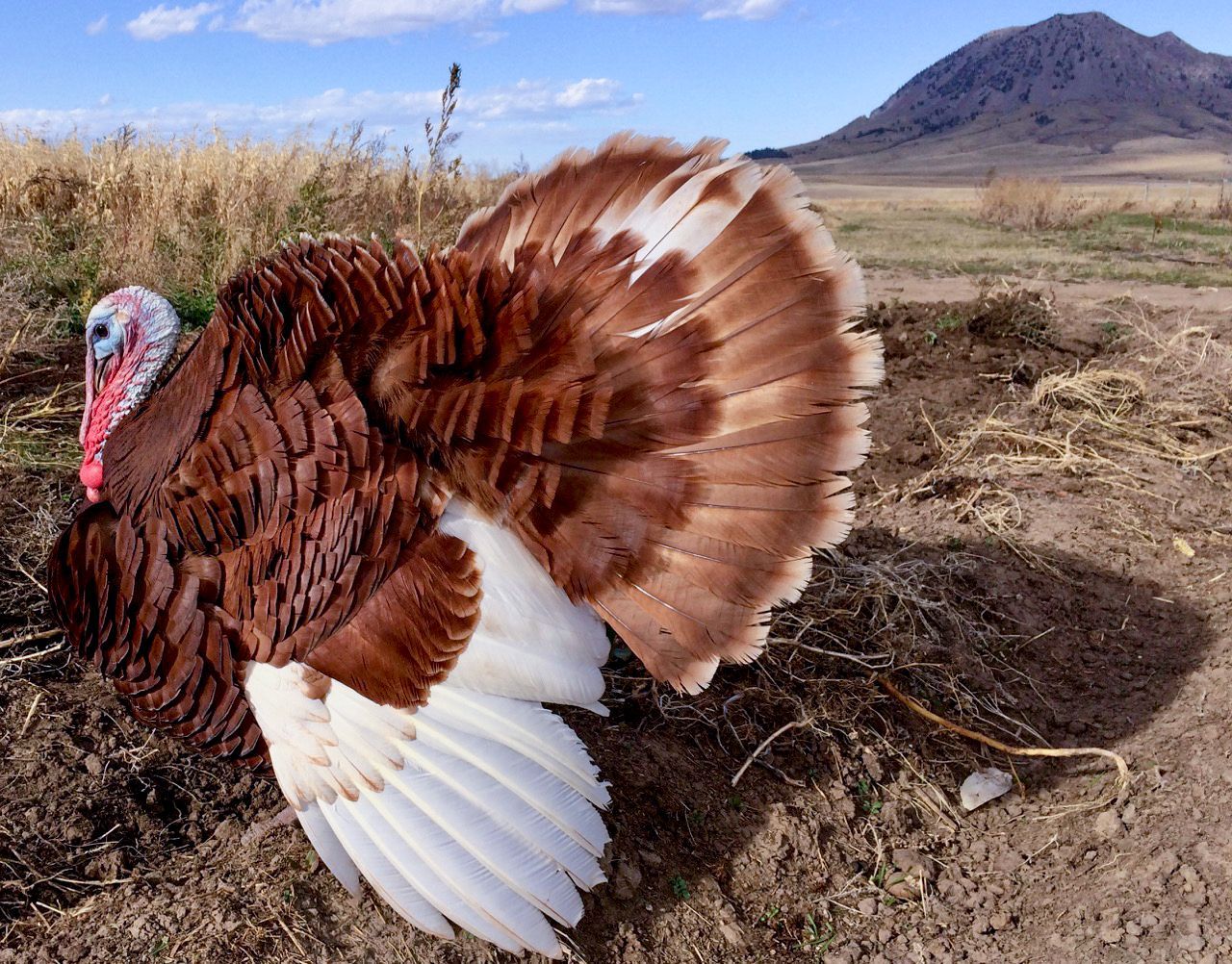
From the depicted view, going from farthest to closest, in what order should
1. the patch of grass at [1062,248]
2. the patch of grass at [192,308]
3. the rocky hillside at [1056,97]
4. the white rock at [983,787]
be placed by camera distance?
the rocky hillside at [1056,97] → the patch of grass at [1062,248] → the patch of grass at [192,308] → the white rock at [983,787]

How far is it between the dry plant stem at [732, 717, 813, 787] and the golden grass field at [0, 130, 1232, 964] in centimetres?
3

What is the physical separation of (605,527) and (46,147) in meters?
9.94

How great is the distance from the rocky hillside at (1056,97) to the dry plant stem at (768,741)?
11948cm

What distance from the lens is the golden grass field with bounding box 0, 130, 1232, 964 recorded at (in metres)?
2.80

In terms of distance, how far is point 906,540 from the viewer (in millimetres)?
4891

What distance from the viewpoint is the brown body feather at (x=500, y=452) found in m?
2.38

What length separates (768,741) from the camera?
3.44m

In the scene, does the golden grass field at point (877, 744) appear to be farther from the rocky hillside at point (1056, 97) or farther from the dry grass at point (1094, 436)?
the rocky hillside at point (1056, 97)

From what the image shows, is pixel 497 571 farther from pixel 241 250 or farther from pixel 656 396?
pixel 241 250

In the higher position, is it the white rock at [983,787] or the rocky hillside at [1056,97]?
the rocky hillside at [1056,97]

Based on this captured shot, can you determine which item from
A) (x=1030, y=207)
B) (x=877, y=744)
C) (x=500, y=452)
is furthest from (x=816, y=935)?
(x=1030, y=207)

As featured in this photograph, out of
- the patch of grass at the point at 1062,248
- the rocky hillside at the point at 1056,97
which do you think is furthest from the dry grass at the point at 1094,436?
the rocky hillside at the point at 1056,97

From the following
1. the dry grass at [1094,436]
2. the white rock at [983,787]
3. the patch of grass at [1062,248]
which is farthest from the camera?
the patch of grass at [1062,248]

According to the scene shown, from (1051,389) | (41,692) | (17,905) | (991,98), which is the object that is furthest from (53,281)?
(991,98)
